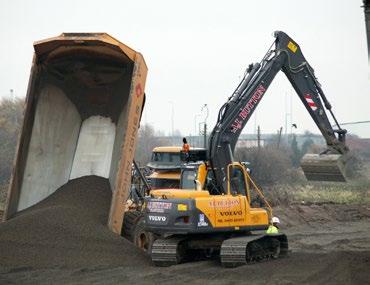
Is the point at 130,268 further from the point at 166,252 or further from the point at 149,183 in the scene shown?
the point at 149,183

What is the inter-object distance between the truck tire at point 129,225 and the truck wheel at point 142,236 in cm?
6

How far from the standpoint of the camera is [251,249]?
12.3 m

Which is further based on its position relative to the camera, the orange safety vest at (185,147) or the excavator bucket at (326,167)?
the excavator bucket at (326,167)

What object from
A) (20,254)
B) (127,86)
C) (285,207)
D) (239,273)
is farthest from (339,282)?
(285,207)

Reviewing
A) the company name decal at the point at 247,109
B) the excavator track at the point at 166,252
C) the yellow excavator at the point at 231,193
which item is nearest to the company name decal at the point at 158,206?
the yellow excavator at the point at 231,193

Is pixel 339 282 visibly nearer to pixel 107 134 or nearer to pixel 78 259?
pixel 78 259

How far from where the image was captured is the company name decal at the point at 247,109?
13453 mm

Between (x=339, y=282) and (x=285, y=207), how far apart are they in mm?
13957

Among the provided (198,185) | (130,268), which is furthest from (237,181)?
(130,268)

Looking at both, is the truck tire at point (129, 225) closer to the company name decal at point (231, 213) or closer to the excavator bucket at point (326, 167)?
the company name decal at point (231, 213)

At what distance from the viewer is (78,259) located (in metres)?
11.8

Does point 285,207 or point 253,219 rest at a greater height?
point 285,207

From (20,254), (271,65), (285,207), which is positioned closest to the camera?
(20,254)

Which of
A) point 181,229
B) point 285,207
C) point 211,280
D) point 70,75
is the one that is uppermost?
point 70,75
